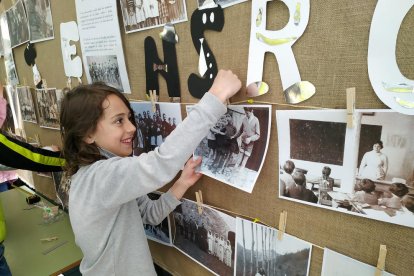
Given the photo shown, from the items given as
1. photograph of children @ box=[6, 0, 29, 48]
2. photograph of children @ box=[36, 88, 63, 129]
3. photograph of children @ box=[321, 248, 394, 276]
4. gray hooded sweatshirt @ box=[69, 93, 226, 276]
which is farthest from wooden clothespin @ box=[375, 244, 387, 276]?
photograph of children @ box=[6, 0, 29, 48]

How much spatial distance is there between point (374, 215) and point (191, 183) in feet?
1.26

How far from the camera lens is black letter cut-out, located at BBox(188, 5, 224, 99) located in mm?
516

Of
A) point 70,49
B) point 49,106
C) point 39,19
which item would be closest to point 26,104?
point 49,106

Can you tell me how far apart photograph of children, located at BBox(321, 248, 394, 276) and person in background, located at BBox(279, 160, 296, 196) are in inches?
4.6

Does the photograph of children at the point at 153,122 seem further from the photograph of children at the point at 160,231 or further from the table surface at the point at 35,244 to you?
the table surface at the point at 35,244

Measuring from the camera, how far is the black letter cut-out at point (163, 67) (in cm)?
63

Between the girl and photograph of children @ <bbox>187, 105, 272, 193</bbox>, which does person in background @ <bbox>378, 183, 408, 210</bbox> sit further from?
the girl

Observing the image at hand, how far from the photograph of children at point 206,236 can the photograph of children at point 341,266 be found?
0.20 m

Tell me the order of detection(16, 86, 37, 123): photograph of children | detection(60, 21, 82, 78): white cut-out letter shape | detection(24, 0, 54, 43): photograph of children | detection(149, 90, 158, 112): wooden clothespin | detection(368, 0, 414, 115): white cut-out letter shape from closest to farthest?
detection(368, 0, 414, 115): white cut-out letter shape
detection(149, 90, 158, 112): wooden clothespin
detection(60, 21, 82, 78): white cut-out letter shape
detection(24, 0, 54, 43): photograph of children
detection(16, 86, 37, 123): photograph of children

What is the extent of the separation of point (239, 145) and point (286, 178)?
0.11 metres

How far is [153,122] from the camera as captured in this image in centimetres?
72

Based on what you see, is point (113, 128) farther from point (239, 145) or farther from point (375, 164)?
point (375, 164)

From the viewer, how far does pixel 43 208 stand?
50.7 inches

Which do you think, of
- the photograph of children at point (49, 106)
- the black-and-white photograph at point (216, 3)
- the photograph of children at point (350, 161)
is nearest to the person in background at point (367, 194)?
the photograph of children at point (350, 161)
